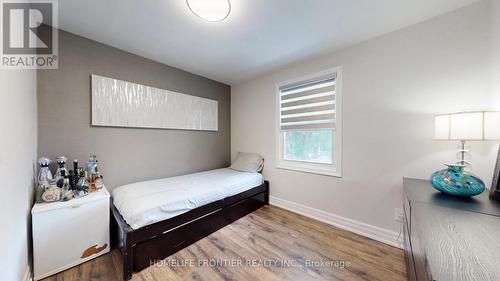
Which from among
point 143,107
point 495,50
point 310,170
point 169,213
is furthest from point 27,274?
point 495,50

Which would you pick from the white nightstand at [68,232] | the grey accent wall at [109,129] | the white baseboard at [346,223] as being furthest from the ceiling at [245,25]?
the white baseboard at [346,223]

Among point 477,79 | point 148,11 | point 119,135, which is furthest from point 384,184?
point 119,135

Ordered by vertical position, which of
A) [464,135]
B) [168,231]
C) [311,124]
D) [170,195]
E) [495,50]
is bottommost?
[168,231]

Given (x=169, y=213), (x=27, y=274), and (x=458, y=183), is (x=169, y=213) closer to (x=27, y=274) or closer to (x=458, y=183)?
(x=27, y=274)

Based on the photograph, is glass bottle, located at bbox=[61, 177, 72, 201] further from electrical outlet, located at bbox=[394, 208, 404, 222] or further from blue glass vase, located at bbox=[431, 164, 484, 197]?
electrical outlet, located at bbox=[394, 208, 404, 222]

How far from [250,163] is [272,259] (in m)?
1.59

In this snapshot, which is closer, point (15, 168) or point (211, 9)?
point (15, 168)

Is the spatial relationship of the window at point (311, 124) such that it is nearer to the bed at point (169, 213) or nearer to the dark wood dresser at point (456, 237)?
the bed at point (169, 213)

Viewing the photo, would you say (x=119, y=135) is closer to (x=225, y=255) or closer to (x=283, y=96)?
(x=225, y=255)

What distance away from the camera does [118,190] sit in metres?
1.95

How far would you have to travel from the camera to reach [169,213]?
162cm

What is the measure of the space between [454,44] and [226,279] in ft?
9.39

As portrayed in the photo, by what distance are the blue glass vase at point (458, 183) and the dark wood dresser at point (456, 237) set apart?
0.15ft

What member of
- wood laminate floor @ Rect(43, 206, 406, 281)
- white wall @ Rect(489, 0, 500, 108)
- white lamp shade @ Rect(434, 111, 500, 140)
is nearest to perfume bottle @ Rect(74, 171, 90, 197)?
wood laminate floor @ Rect(43, 206, 406, 281)
